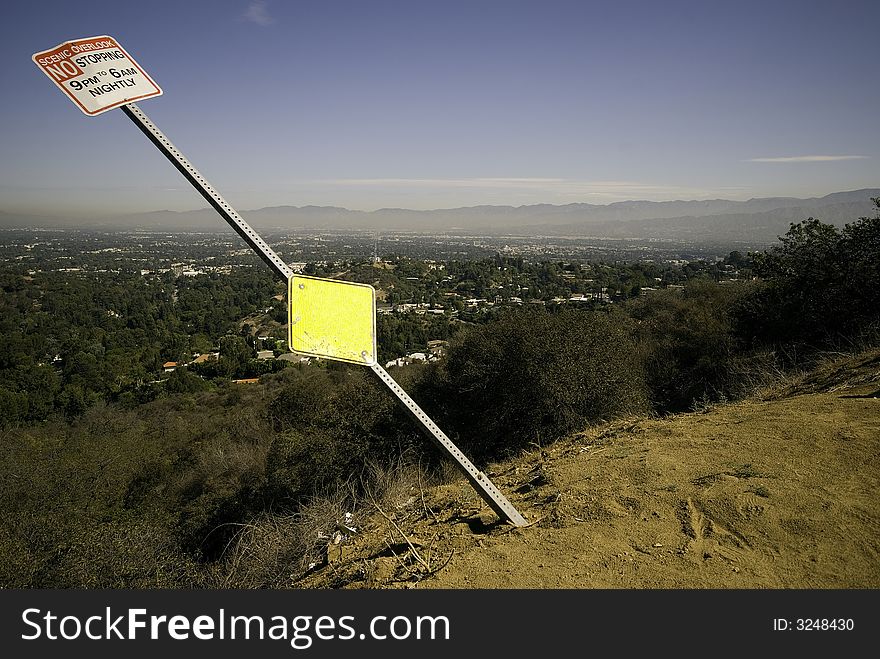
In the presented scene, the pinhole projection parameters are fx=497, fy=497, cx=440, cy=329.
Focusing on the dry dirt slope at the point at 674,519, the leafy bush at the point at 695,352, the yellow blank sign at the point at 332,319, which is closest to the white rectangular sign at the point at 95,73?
the yellow blank sign at the point at 332,319

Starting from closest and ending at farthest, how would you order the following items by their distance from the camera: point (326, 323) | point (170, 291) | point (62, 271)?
point (326, 323) < point (170, 291) < point (62, 271)

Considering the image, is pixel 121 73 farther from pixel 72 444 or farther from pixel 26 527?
pixel 72 444

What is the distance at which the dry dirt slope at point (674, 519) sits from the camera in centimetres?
316

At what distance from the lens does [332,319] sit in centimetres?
318

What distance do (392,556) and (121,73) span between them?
3.78 meters

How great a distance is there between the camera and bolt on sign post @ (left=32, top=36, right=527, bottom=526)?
2783 millimetres

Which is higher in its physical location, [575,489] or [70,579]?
[575,489]

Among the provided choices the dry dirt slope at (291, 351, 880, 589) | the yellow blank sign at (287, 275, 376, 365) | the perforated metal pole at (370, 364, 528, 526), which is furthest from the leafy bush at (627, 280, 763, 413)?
the yellow blank sign at (287, 275, 376, 365)

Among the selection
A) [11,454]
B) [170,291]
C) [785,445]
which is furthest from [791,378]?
[170,291]

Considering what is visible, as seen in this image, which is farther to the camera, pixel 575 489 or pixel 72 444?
pixel 72 444

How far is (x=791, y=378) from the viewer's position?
805cm

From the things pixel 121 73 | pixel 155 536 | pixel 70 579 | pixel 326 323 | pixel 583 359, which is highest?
pixel 121 73

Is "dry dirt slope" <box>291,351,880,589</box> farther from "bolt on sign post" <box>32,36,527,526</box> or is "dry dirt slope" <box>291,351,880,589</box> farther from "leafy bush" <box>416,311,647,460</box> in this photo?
"leafy bush" <box>416,311,647,460</box>

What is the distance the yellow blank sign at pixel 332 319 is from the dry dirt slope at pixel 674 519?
162cm
